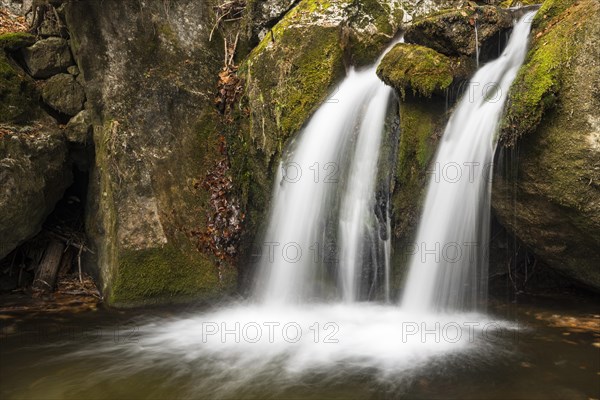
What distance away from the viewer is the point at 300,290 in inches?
215

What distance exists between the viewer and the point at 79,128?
20.0 feet

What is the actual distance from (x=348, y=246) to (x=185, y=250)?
1.95 m

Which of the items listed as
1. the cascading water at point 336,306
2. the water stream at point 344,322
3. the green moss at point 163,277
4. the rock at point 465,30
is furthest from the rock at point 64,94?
the rock at point 465,30

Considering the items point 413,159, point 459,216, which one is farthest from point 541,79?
point 459,216

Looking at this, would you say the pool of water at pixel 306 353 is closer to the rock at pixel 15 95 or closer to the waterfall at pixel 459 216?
the waterfall at pixel 459 216

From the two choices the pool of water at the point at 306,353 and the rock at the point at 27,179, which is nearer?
the pool of water at the point at 306,353

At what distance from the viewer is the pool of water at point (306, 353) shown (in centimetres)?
338

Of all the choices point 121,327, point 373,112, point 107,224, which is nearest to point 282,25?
point 373,112

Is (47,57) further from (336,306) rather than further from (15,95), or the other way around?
(336,306)

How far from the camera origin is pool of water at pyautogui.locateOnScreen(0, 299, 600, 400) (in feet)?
11.1

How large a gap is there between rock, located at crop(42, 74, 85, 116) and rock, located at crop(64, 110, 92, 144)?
0.14m

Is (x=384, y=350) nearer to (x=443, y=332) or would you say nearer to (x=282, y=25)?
(x=443, y=332)

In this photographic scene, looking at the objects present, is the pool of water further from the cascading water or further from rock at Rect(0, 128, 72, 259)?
rock at Rect(0, 128, 72, 259)

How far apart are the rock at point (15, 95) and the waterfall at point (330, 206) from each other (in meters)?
3.21
